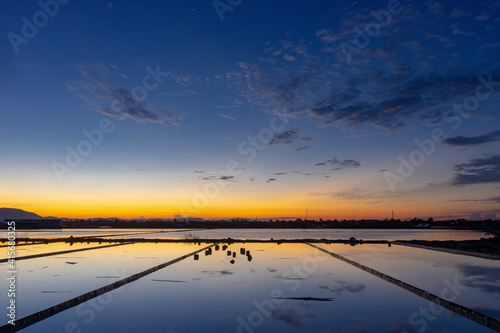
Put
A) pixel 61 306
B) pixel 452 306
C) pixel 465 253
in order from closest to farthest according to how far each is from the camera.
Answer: pixel 61 306 < pixel 452 306 < pixel 465 253

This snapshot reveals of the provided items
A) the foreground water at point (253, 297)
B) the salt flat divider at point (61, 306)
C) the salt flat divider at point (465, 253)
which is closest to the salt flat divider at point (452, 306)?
the foreground water at point (253, 297)

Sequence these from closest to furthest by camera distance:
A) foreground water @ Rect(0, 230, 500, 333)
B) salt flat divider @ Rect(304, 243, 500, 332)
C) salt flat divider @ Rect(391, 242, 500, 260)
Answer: salt flat divider @ Rect(304, 243, 500, 332) → foreground water @ Rect(0, 230, 500, 333) → salt flat divider @ Rect(391, 242, 500, 260)

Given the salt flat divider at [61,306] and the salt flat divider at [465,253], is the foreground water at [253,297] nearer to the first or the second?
the salt flat divider at [61,306]

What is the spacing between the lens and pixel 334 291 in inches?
577

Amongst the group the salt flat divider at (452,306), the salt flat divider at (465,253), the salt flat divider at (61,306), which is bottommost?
the salt flat divider at (465,253)

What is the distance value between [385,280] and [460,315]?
6132 mm

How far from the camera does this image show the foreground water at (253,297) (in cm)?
1043

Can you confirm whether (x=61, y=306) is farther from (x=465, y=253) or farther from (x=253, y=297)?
(x=465, y=253)

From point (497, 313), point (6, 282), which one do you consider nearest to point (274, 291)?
Answer: point (497, 313)

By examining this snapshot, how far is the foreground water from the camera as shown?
10430 millimetres

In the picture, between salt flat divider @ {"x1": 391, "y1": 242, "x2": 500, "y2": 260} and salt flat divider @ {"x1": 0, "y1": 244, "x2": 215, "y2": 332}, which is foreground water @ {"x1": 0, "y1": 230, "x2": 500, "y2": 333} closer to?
salt flat divider @ {"x1": 0, "y1": 244, "x2": 215, "y2": 332}

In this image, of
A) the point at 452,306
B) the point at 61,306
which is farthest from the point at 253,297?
the point at 452,306

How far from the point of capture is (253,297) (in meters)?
13.8

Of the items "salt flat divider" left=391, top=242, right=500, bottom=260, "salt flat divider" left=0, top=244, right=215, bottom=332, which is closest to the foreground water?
"salt flat divider" left=0, top=244, right=215, bottom=332
